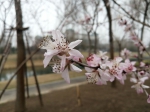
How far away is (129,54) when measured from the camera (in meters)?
2.02

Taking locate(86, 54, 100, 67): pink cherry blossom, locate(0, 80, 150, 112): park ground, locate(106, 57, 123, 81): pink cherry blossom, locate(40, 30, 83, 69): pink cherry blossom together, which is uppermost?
locate(40, 30, 83, 69): pink cherry blossom

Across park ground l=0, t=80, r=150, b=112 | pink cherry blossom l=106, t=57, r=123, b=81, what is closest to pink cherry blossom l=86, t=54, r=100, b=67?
pink cherry blossom l=106, t=57, r=123, b=81

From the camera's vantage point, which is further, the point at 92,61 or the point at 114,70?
the point at 114,70

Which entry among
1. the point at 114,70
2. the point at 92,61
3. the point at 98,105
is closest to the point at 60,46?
the point at 92,61

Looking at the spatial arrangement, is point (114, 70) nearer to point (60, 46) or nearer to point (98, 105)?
point (60, 46)

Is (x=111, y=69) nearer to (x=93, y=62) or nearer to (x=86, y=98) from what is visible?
(x=93, y=62)

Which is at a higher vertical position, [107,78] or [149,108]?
[107,78]

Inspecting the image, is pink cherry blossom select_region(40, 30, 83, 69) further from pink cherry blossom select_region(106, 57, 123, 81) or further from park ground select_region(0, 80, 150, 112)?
park ground select_region(0, 80, 150, 112)

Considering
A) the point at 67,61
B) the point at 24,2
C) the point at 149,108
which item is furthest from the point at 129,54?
the point at 149,108

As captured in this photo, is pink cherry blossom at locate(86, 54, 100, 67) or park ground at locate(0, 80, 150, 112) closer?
pink cherry blossom at locate(86, 54, 100, 67)

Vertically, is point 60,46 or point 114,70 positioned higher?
point 60,46

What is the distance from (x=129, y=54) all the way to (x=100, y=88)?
3.87 meters

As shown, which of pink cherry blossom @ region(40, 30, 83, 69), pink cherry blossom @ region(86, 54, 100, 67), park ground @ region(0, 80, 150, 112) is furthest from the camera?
park ground @ region(0, 80, 150, 112)

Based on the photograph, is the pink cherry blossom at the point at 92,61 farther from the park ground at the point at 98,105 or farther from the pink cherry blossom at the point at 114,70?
the park ground at the point at 98,105
